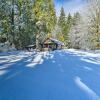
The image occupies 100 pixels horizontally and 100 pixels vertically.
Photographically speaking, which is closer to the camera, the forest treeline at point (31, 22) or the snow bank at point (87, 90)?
the snow bank at point (87, 90)

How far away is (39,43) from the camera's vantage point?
4478 cm

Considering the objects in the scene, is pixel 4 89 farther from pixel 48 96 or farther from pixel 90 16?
pixel 90 16

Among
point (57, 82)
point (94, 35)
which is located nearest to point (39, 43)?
point (94, 35)

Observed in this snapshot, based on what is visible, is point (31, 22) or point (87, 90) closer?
point (87, 90)

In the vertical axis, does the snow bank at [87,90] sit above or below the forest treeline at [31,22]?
below

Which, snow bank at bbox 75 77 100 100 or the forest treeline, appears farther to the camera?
the forest treeline

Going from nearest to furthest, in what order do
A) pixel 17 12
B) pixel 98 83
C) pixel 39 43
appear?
1. pixel 98 83
2. pixel 17 12
3. pixel 39 43

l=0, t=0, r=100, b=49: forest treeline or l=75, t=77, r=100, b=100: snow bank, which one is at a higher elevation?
l=0, t=0, r=100, b=49: forest treeline

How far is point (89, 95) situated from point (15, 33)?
31.8 metres

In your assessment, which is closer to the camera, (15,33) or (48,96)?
(48,96)

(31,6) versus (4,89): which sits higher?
(31,6)

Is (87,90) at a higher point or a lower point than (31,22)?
lower

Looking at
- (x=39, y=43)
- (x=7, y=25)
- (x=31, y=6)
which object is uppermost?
(x=31, y=6)

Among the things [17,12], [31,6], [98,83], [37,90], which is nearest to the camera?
[37,90]
